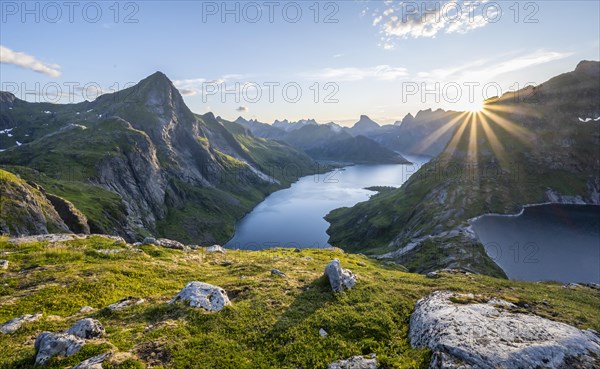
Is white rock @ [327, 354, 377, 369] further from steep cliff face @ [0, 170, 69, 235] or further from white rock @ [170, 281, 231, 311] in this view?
steep cliff face @ [0, 170, 69, 235]

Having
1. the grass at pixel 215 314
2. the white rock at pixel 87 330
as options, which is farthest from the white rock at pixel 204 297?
the white rock at pixel 87 330

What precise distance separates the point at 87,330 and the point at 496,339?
25550mm

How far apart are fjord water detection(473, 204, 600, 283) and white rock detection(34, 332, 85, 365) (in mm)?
105127

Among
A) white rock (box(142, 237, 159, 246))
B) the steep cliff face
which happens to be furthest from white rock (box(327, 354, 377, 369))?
the steep cliff face

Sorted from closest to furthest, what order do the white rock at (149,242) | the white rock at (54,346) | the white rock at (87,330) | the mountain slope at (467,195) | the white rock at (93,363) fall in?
the white rock at (93,363)
the white rock at (54,346)
the white rock at (87,330)
the white rock at (149,242)
the mountain slope at (467,195)

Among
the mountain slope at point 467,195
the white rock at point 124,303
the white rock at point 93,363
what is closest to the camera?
the white rock at point 93,363

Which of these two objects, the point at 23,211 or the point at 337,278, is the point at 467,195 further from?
the point at 23,211

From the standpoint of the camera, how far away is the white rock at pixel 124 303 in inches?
904

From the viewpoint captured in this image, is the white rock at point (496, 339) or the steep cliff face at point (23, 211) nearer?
the white rock at point (496, 339)

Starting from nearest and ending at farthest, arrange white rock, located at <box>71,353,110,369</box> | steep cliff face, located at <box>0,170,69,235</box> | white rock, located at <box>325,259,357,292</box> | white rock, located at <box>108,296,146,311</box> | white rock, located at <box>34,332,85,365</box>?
white rock, located at <box>71,353,110,369</box> < white rock, located at <box>34,332,85,365</box> < white rock, located at <box>108,296,146,311</box> < white rock, located at <box>325,259,357,292</box> < steep cliff face, located at <box>0,170,69,235</box>

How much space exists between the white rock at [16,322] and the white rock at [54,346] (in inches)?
194

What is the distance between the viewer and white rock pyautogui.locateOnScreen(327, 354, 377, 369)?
1797 cm

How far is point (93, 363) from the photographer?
51.2 feet

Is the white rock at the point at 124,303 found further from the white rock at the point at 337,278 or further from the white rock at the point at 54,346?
the white rock at the point at 337,278
